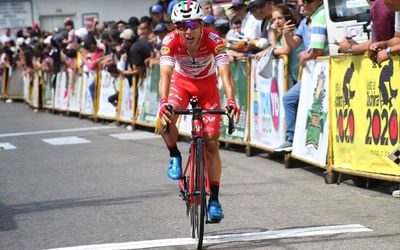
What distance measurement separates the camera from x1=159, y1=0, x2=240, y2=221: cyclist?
7773mm

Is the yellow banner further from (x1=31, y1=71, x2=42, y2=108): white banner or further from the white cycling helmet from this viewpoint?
(x1=31, y1=71, x2=42, y2=108): white banner

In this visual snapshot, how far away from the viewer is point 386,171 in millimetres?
9555

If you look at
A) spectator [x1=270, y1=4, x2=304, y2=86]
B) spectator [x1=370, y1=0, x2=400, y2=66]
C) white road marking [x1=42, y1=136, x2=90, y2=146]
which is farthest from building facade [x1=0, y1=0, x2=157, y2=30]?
spectator [x1=370, y1=0, x2=400, y2=66]

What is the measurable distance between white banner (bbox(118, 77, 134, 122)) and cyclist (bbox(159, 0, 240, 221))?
454 inches

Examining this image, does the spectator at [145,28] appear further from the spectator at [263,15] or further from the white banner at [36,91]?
the white banner at [36,91]

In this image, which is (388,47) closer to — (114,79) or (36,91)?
(114,79)

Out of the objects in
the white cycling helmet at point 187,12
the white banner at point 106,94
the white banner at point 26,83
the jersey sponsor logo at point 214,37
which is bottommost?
the white banner at point 26,83

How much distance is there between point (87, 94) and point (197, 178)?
54.4 feet

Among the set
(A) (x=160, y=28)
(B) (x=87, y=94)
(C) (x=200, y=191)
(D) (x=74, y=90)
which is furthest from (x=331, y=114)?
(D) (x=74, y=90)

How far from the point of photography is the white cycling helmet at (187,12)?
25.4 feet

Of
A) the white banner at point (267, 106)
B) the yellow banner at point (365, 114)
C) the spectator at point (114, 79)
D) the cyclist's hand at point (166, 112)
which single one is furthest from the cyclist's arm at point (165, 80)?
the spectator at point (114, 79)

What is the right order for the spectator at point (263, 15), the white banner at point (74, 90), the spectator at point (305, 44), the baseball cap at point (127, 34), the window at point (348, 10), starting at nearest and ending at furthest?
the window at point (348, 10) < the spectator at point (305, 44) < the spectator at point (263, 15) < the baseball cap at point (127, 34) < the white banner at point (74, 90)

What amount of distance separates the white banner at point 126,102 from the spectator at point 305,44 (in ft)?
25.7

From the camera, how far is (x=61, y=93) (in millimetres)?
26797
